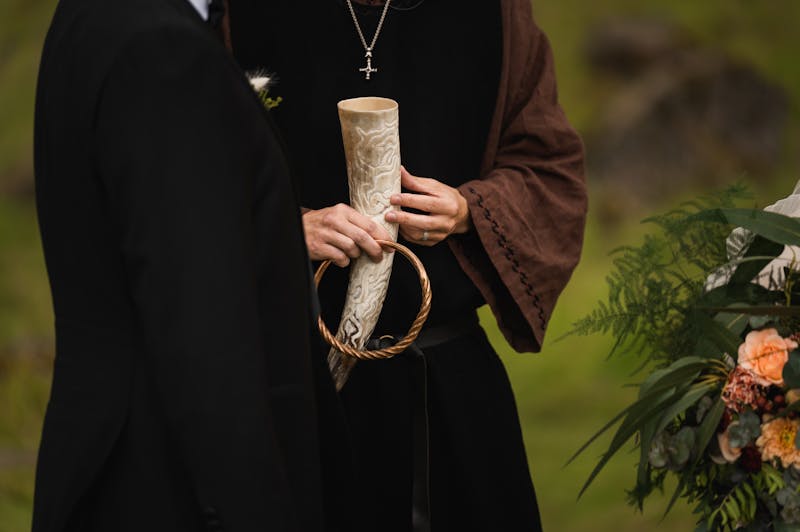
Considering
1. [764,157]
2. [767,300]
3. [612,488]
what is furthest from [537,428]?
[767,300]

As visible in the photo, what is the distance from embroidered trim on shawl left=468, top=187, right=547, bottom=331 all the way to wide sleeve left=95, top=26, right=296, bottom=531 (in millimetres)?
766

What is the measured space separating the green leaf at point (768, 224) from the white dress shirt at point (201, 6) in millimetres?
714

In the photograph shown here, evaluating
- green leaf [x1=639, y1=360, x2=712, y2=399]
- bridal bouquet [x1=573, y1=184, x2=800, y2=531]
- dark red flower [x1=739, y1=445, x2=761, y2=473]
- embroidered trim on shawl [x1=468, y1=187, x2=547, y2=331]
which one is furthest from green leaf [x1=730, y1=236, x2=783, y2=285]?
embroidered trim on shawl [x1=468, y1=187, x2=547, y2=331]

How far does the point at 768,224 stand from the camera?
4.67 ft

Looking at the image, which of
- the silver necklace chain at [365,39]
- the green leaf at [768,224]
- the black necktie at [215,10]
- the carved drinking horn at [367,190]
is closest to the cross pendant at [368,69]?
the silver necklace chain at [365,39]

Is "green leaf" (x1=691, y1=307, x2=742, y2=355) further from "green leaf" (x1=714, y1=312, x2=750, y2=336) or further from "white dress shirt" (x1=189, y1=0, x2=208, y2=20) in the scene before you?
"white dress shirt" (x1=189, y1=0, x2=208, y2=20)

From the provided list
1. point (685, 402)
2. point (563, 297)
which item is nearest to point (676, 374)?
point (685, 402)

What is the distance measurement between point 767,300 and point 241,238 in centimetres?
70

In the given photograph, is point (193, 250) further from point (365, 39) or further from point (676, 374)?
point (365, 39)

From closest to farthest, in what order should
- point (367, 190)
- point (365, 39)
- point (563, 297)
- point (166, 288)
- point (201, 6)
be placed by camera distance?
point (166, 288) → point (201, 6) → point (367, 190) → point (365, 39) → point (563, 297)

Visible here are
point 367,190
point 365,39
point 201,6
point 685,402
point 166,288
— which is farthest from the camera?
point 365,39

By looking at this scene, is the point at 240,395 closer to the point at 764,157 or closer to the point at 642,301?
the point at 642,301

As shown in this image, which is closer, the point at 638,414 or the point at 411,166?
the point at 638,414

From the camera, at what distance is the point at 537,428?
434 centimetres
